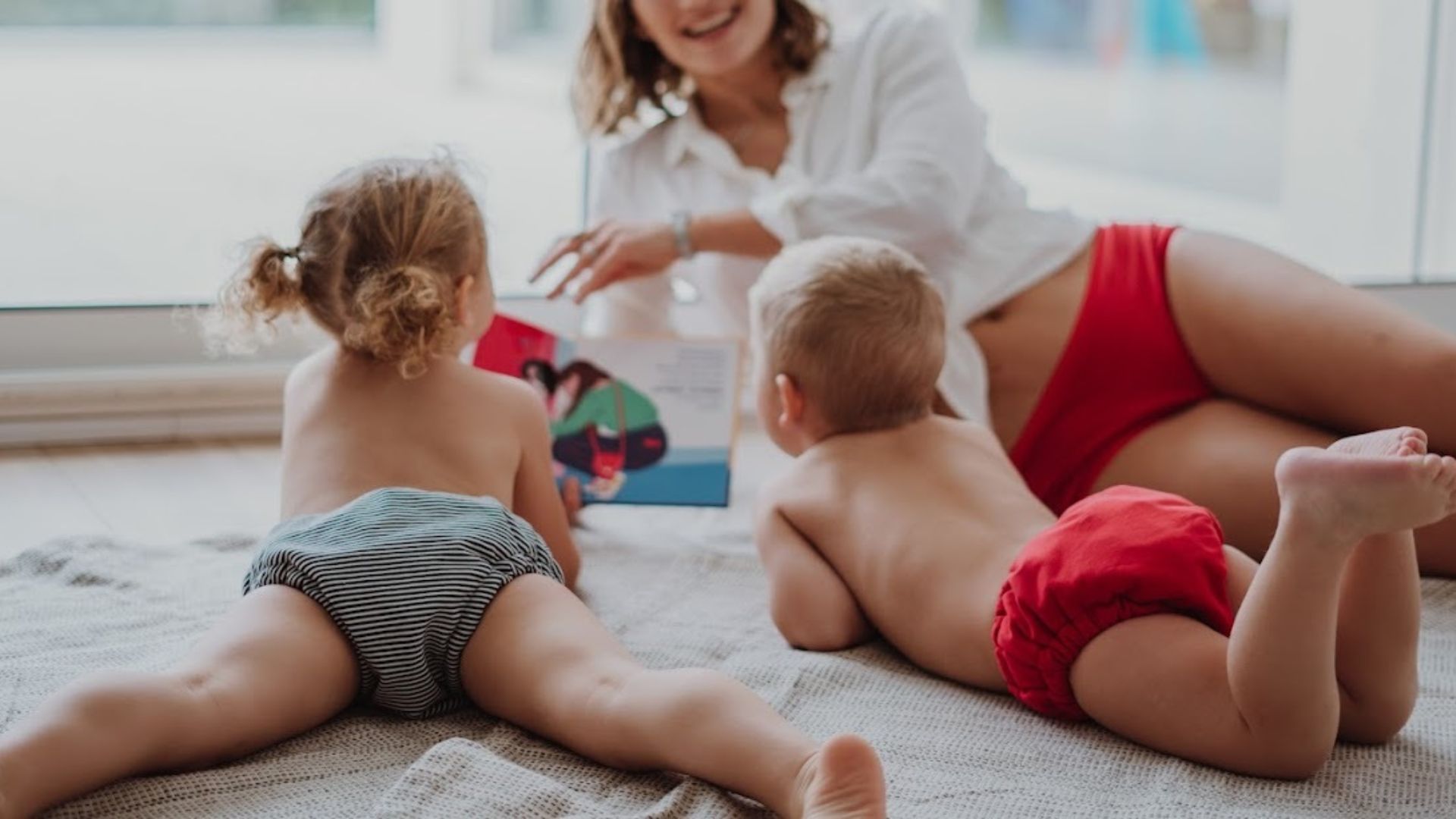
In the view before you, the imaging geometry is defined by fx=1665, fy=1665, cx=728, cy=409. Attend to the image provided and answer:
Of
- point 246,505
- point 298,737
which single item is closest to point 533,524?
point 298,737

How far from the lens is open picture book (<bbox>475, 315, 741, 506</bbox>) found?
196 centimetres

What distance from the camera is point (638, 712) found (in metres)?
1.15

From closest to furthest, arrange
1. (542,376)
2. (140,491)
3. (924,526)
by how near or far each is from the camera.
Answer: (924,526) < (542,376) < (140,491)

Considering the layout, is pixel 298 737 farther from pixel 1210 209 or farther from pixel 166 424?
pixel 1210 209

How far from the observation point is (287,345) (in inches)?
96.0

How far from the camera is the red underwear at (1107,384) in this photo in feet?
6.01

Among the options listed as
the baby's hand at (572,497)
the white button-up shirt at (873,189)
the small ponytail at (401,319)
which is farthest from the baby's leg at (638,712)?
the white button-up shirt at (873,189)

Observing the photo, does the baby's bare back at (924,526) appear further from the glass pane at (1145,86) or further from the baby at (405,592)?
the glass pane at (1145,86)

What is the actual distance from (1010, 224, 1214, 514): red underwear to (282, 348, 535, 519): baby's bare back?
2.16 ft

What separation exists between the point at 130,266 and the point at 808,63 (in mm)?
1143

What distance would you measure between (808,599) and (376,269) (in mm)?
477

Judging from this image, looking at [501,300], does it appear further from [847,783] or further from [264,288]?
[847,783]

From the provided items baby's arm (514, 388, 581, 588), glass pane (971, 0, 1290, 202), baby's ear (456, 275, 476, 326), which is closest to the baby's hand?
baby's arm (514, 388, 581, 588)

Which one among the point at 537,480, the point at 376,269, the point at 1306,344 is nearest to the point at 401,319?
the point at 376,269
